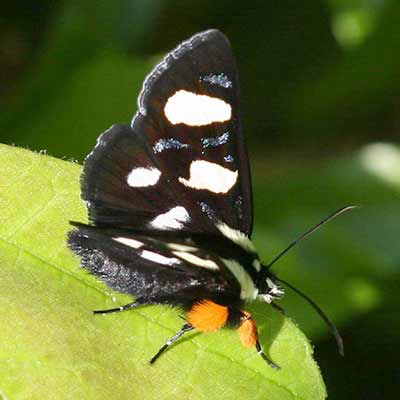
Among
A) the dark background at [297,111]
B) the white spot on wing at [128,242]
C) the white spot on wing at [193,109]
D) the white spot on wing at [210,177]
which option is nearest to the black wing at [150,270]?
the white spot on wing at [128,242]

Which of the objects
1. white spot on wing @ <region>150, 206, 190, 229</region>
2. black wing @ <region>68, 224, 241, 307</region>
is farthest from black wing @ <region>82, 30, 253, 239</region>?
black wing @ <region>68, 224, 241, 307</region>

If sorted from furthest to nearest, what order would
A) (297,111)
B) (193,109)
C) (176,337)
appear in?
1. (297,111)
2. (193,109)
3. (176,337)

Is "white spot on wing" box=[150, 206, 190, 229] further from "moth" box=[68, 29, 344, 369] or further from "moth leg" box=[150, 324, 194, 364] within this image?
"moth leg" box=[150, 324, 194, 364]

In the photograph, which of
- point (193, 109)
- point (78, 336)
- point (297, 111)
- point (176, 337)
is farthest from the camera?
point (297, 111)

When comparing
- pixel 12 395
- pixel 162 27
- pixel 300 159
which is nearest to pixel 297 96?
pixel 300 159

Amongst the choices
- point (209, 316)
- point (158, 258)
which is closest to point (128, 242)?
point (158, 258)

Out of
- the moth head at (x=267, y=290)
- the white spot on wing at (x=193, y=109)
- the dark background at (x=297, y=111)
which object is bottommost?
the dark background at (x=297, y=111)

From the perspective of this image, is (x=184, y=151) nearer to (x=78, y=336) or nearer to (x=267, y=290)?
(x=267, y=290)

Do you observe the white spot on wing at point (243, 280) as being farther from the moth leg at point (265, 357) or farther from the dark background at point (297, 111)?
A: the dark background at point (297, 111)
